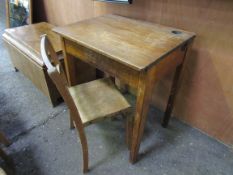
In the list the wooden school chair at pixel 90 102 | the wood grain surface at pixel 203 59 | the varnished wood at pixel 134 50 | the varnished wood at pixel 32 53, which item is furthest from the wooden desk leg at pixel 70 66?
the wood grain surface at pixel 203 59

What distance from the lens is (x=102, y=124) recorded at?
152 cm

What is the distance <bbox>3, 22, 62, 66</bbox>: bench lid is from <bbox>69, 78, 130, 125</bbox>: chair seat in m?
0.50

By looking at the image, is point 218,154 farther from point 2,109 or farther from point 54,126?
point 2,109

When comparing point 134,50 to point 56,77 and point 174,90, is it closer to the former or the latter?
point 56,77

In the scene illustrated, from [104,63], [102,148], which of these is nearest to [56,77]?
[104,63]

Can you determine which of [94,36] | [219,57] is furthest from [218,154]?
[94,36]

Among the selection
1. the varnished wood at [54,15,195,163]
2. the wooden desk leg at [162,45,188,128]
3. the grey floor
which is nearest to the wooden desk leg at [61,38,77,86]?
the varnished wood at [54,15,195,163]

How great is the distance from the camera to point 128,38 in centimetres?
101

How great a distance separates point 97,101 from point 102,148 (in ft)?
1.34

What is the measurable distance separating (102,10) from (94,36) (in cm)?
62

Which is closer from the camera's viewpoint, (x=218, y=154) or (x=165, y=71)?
(x=165, y=71)

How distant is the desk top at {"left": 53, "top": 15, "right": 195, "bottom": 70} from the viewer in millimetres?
837

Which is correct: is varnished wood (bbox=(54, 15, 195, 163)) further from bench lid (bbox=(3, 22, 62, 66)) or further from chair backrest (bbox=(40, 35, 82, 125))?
bench lid (bbox=(3, 22, 62, 66))

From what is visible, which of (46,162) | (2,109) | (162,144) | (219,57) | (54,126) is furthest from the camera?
(2,109)
